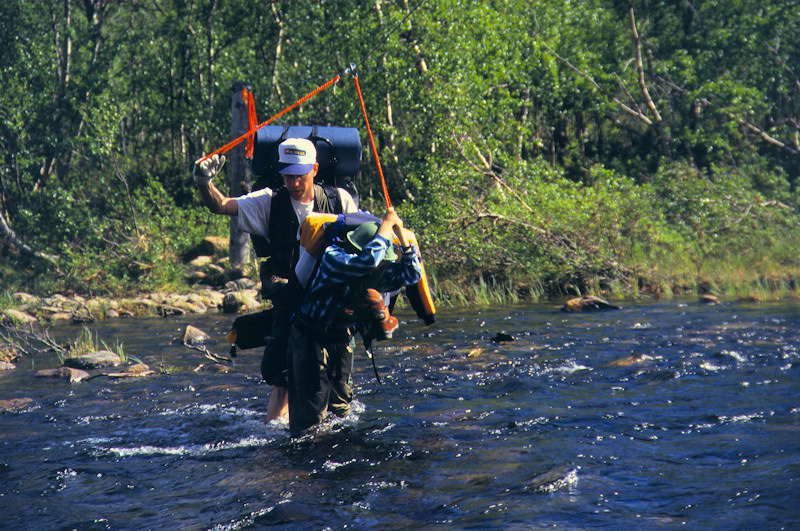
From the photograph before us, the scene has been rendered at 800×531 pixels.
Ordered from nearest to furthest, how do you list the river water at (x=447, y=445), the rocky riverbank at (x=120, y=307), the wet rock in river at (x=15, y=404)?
1. the river water at (x=447, y=445)
2. the wet rock in river at (x=15, y=404)
3. the rocky riverbank at (x=120, y=307)

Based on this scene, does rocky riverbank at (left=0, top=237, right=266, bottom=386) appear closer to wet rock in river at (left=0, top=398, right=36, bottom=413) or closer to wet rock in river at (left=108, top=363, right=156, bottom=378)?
wet rock in river at (left=108, top=363, right=156, bottom=378)

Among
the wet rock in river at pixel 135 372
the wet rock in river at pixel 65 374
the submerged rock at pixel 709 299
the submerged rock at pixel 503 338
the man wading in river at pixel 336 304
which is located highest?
the man wading in river at pixel 336 304

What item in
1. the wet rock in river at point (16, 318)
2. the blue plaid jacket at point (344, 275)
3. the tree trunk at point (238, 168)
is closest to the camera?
the blue plaid jacket at point (344, 275)

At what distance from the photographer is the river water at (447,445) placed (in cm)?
405

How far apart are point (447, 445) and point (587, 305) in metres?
7.52

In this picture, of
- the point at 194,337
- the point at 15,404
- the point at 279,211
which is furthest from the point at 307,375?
the point at 194,337

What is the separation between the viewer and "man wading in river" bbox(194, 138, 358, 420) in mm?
5148

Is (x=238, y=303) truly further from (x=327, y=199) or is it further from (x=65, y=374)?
(x=327, y=199)

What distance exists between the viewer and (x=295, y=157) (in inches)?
202

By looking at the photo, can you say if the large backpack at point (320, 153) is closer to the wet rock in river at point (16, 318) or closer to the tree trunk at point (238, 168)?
the wet rock in river at point (16, 318)

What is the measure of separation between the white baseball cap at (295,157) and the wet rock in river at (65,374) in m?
4.01

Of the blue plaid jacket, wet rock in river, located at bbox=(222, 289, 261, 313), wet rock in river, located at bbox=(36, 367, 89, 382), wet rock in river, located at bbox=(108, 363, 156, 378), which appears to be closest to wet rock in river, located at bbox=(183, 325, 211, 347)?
wet rock in river, located at bbox=(108, 363, 156, 378)

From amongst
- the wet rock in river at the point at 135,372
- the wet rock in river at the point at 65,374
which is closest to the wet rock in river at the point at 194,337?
the wet rock in river at the point at 135,372

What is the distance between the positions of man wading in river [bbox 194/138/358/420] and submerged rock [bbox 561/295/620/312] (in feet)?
24.5
